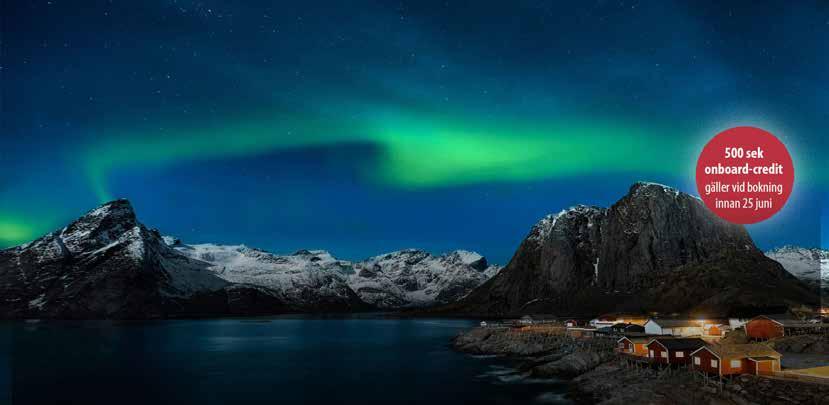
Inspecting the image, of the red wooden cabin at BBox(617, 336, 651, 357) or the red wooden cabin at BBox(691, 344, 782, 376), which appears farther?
the red wooden cabin at BBox(617, 336, 651, 357)

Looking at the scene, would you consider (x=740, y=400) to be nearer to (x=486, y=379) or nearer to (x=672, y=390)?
(x=672, y=390)

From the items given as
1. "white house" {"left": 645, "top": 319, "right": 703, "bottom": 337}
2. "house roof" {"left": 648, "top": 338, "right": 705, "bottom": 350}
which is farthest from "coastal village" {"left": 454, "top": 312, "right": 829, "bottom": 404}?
"white house" {"left": 645, "top": 319, "right": 703, "bottom": 337}

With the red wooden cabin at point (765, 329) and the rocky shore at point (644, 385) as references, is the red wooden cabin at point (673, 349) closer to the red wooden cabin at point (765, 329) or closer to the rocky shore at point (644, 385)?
the rocky shore at point (644, 385)

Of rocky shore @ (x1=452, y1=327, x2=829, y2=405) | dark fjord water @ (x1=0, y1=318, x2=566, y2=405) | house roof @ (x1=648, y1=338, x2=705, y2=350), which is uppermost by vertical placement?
house roof @ (x1=648, y1=338, x2=705, y2=350)

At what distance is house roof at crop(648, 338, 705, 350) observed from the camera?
66000mm

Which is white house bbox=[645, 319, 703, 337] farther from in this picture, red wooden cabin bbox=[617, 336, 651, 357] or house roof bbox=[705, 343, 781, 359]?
house roof bbox=[705, 343, 781, 359]

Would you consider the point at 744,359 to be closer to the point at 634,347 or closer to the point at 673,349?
the point at 673,349

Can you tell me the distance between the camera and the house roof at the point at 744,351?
2215 inches

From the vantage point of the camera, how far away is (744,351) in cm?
5678

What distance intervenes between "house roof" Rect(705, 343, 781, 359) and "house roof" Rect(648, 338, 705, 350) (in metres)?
7.40

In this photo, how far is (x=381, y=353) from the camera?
128000 mm

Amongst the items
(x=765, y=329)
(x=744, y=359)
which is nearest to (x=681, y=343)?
(x=744, y=359)

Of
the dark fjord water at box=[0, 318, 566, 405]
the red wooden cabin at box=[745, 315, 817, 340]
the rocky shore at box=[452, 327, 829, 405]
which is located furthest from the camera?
the red wooden cabin at box=[745, 315, 817, 340]

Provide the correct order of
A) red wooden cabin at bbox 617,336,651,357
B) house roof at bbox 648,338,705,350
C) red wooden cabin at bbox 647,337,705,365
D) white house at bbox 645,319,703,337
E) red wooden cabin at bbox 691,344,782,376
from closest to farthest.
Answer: red wooden cabin at bbox 691,344,782,376 → house roof at bbox 648,338,705,350 → red wooden cabin at bbox 647,337,705,365 → red wooden cabin at bbox 617,336,651,357 → white house at bbox 645,319,703,337
